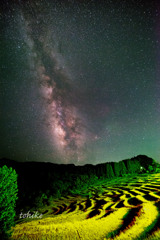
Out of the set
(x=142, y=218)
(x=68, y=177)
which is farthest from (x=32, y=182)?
(x=142, y=218)

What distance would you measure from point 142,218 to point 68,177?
2558cm

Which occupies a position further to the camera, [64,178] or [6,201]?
[64,178]

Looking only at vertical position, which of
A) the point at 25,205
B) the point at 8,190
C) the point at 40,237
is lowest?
the point at 25,205

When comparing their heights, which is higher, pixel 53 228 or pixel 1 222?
pixel 1 222

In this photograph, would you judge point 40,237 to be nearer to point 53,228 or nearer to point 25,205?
point 53,228

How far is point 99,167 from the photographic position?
36188mm

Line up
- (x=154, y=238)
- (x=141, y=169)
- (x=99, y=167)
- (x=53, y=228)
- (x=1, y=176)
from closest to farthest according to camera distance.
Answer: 1. (x=154, y=238)
2. (x=1, y=176)
3. (x=53, y=228)
4. (x=141, y=169)
5. (x=99, y=167)

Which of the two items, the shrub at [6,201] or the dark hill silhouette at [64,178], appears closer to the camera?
the shrub at [6,201]

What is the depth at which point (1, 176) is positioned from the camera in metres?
5.35

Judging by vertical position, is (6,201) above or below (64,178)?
below

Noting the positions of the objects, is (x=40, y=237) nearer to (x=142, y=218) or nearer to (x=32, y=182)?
(x=142, y=218)

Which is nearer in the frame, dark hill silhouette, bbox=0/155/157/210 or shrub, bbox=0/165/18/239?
shrub, bbox=0/165/18/239

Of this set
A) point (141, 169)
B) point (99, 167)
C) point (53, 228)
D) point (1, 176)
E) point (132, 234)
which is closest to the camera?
point (132, 234)

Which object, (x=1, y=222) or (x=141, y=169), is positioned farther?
(x=141, y=169)
